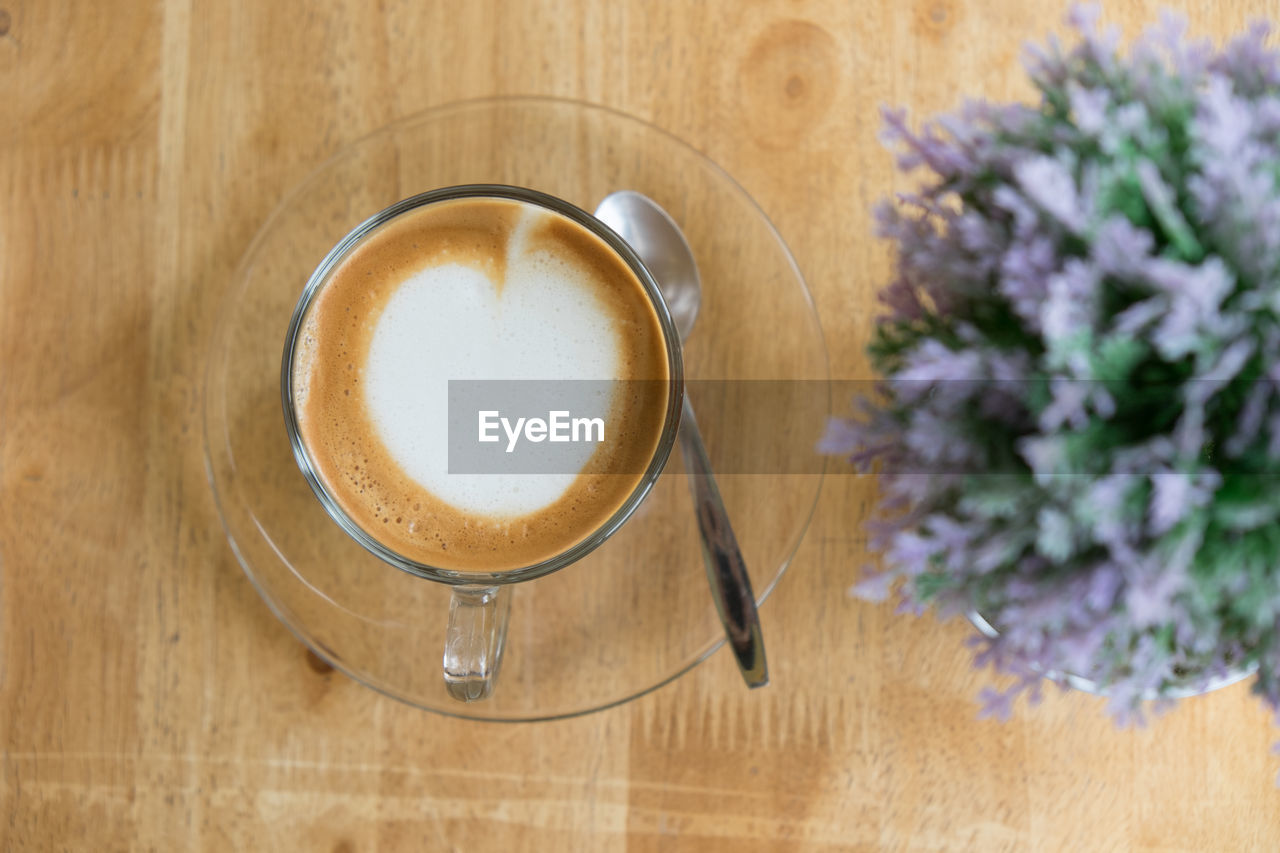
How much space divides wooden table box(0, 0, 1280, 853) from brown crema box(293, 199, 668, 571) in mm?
191

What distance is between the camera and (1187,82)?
0.54 m

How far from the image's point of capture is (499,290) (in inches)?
33.4

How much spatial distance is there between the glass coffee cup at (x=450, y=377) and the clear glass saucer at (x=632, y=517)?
2.9 inches

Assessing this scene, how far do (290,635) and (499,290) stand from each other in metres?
0.45

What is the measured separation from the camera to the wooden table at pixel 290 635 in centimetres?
95

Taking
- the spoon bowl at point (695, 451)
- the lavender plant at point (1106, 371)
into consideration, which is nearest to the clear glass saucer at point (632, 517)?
the spoon bowl at point (695, 451)

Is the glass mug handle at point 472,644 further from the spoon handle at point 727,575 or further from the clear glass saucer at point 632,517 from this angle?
the spoon handle at point 727,575

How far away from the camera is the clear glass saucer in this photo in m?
0.91

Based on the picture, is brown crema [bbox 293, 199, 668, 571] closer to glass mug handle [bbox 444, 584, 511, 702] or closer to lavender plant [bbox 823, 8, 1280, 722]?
glass mug handle [bbox 444, 584, 511, 702]

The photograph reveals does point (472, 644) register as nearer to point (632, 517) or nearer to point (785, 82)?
point (632, 517)

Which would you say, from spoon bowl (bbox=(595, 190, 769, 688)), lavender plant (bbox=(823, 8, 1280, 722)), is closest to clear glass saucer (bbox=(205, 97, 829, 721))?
A: spoon bowl (bbox=(595, 190, 769, 688))

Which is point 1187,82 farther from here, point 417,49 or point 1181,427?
point 417,49

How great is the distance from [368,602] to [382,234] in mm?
375

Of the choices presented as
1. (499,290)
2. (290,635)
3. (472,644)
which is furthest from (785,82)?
(290,635)
